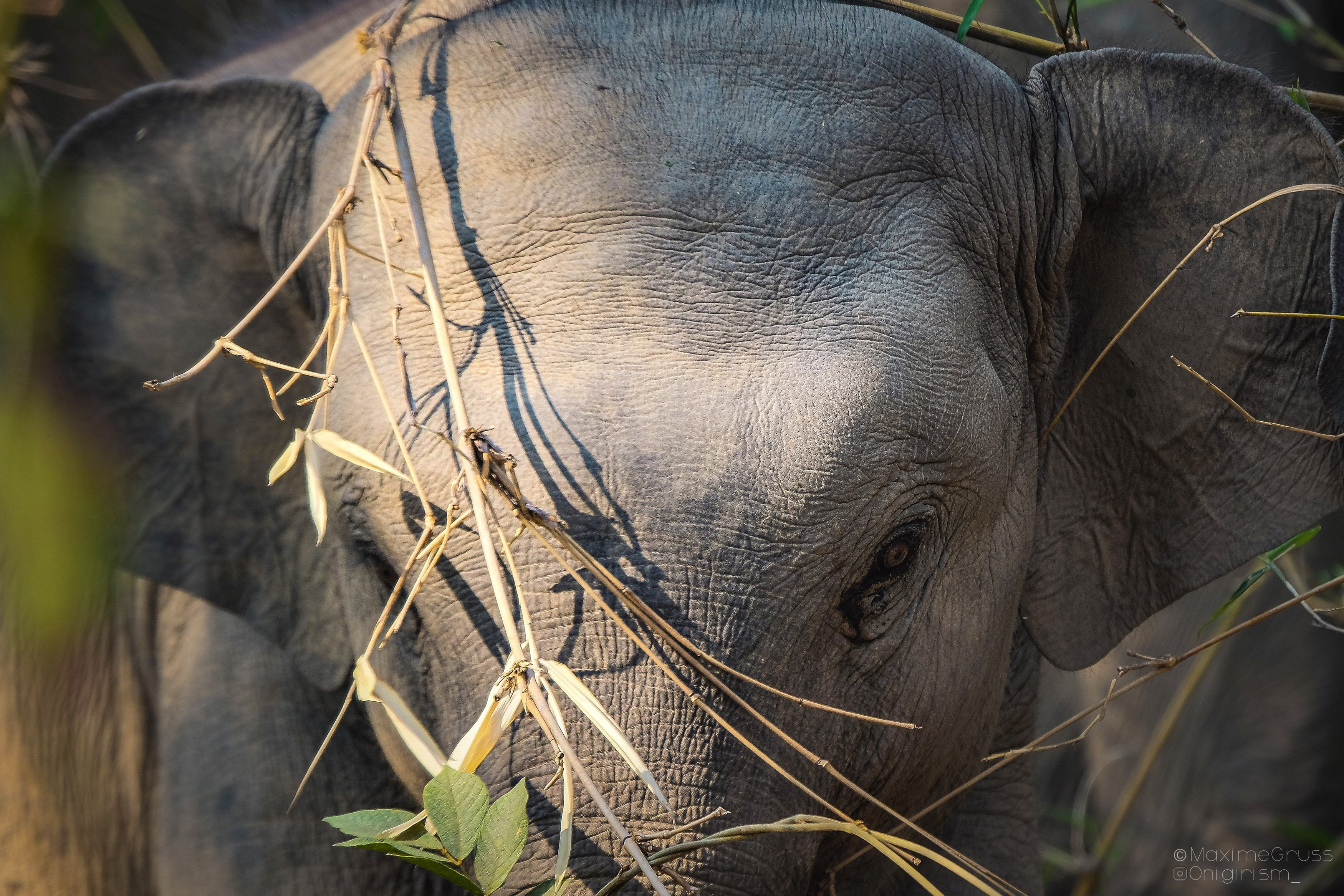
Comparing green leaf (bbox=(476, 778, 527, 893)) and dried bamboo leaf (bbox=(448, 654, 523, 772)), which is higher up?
dried bamboo leaf (bbox=(448, 654, 523, 772))

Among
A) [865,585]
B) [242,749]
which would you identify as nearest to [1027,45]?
[865,585]

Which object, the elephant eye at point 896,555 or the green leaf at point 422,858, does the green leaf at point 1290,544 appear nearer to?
the elephant eye at point 896,555

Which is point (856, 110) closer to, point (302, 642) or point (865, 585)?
point (865, 585)

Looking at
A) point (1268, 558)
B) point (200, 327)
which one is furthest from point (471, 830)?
point (1268, 558)

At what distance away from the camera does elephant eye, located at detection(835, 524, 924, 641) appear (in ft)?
5.14

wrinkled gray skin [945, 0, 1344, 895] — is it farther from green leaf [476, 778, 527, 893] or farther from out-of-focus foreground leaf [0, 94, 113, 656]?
green leaf [476, 778, 527, 893]

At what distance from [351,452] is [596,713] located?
1.42 ft

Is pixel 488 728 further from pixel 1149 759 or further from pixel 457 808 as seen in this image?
pixel 1149 759

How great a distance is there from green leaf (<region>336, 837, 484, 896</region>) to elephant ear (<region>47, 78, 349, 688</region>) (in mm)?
884

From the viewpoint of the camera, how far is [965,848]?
98.0 inches

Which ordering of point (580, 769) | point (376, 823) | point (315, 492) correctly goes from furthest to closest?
1. point (315, 492)
2. point (376, 823)
3. point (580, 769)

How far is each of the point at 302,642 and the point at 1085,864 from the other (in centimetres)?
260

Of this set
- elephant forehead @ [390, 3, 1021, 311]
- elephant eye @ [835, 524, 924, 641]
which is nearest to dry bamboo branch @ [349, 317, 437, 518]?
elephant forehead @ [390, 3, 1021, 311]

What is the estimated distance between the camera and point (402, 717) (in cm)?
148
